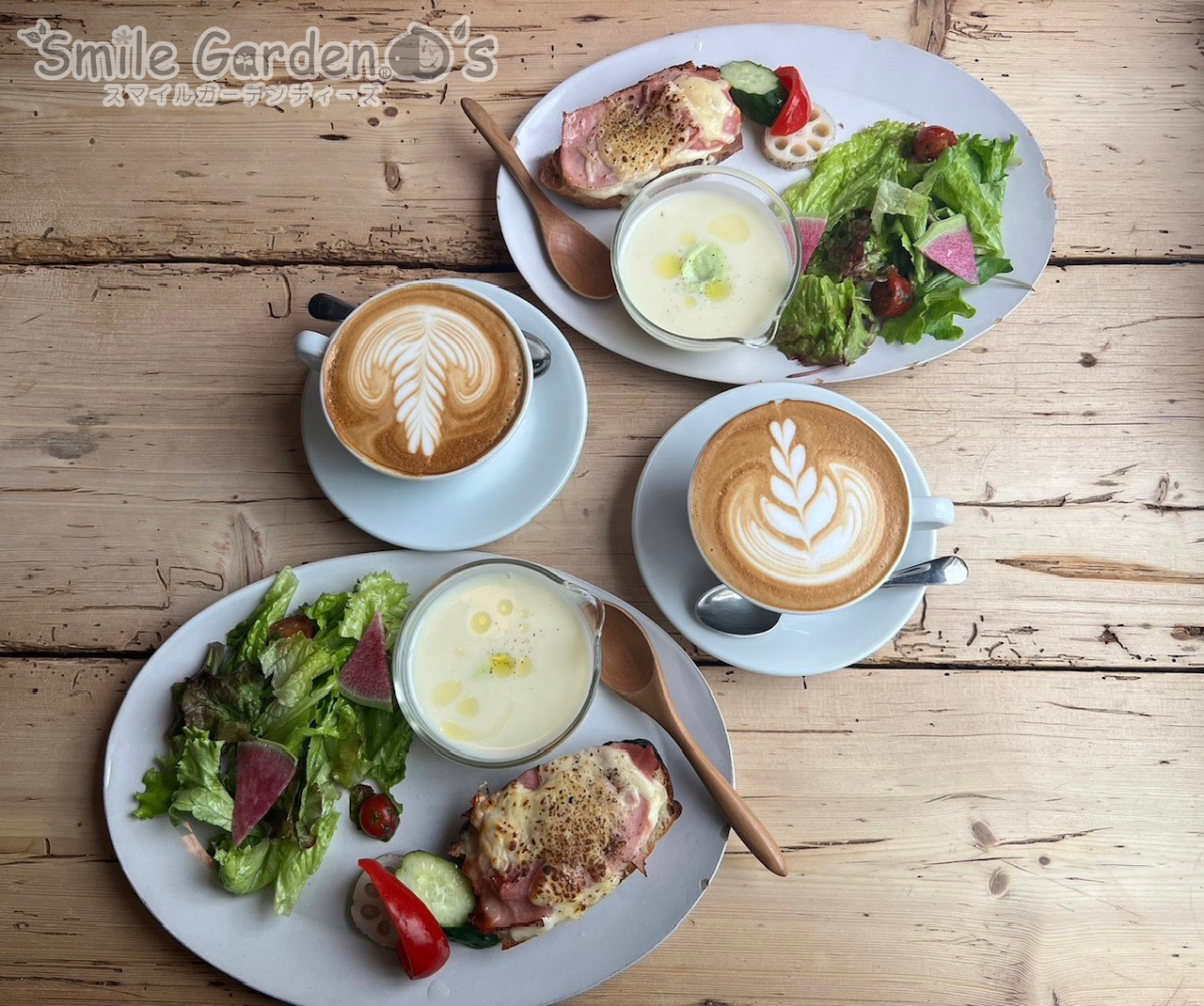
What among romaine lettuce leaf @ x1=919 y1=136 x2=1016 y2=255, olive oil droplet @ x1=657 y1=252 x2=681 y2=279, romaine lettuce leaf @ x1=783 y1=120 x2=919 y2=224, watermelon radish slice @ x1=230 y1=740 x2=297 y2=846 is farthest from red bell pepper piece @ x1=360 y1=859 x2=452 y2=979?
romaine lettuce leaf @ x1=919 y1=136 x2=1016 y2=255

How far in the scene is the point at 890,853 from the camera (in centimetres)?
211

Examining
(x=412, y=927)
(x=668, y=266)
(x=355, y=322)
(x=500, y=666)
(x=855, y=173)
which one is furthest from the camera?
(x=855, y=173)

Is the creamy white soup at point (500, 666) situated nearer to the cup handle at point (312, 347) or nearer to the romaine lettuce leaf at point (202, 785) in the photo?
the romaine lettuce leaf at point (202, 785)

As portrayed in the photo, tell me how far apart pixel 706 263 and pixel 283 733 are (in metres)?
1.40

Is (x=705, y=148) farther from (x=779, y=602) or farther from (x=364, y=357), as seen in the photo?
(x=779, y=602)

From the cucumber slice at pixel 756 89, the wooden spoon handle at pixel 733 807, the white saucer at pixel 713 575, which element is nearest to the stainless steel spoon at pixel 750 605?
the white saucer at pixel 713 575

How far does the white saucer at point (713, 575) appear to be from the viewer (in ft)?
6.66

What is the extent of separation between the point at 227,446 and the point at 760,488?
4.17 ft

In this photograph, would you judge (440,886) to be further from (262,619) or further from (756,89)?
(756,89)

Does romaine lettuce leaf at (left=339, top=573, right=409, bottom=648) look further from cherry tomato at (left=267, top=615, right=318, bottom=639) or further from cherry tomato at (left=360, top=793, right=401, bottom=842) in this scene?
cherry tomato at (left=360, top=793, right=401, bottom=842)

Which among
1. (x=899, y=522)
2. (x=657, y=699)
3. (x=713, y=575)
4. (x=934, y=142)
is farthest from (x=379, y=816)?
(x=934, y=142)

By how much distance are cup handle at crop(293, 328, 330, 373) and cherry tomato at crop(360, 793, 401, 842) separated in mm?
931

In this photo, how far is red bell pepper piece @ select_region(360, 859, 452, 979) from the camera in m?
1.83

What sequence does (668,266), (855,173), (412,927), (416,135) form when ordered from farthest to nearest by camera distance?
(416,135) → (855,173) → (668,266) → (412,927)
